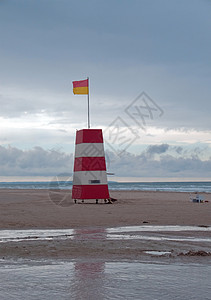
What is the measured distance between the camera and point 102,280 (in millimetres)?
5160

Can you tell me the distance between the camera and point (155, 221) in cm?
1279

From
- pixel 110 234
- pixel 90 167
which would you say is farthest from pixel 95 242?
pixel 90 167

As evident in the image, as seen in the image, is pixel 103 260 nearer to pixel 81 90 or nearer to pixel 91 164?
pixel 91 164

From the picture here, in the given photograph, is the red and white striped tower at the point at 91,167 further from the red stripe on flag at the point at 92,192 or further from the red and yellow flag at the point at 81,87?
the red and yellow flag at the point at 81,87

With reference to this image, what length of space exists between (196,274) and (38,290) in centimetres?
212

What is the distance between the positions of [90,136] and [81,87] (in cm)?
325

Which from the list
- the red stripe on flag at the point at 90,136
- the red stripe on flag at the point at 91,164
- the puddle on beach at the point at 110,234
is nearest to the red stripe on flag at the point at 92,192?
the red stripe on flag at the point at 91,164

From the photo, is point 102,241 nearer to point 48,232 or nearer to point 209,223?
point 48,232

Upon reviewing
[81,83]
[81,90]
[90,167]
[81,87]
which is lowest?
[90,167]

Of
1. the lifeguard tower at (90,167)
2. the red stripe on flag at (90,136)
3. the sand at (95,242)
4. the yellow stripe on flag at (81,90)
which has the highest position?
the yellow stripe on flag at (81,90)

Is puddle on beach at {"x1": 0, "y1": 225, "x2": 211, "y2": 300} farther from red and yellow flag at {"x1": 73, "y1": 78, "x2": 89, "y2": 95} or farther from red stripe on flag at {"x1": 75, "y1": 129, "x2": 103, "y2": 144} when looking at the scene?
red and yellow flag at {"x1": 73, "y1": 78, "x2": 89, "y2": 95}

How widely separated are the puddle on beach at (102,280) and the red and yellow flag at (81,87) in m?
15.5

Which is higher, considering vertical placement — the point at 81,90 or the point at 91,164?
the point at 81,90

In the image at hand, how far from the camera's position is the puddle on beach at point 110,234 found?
8852 mm
